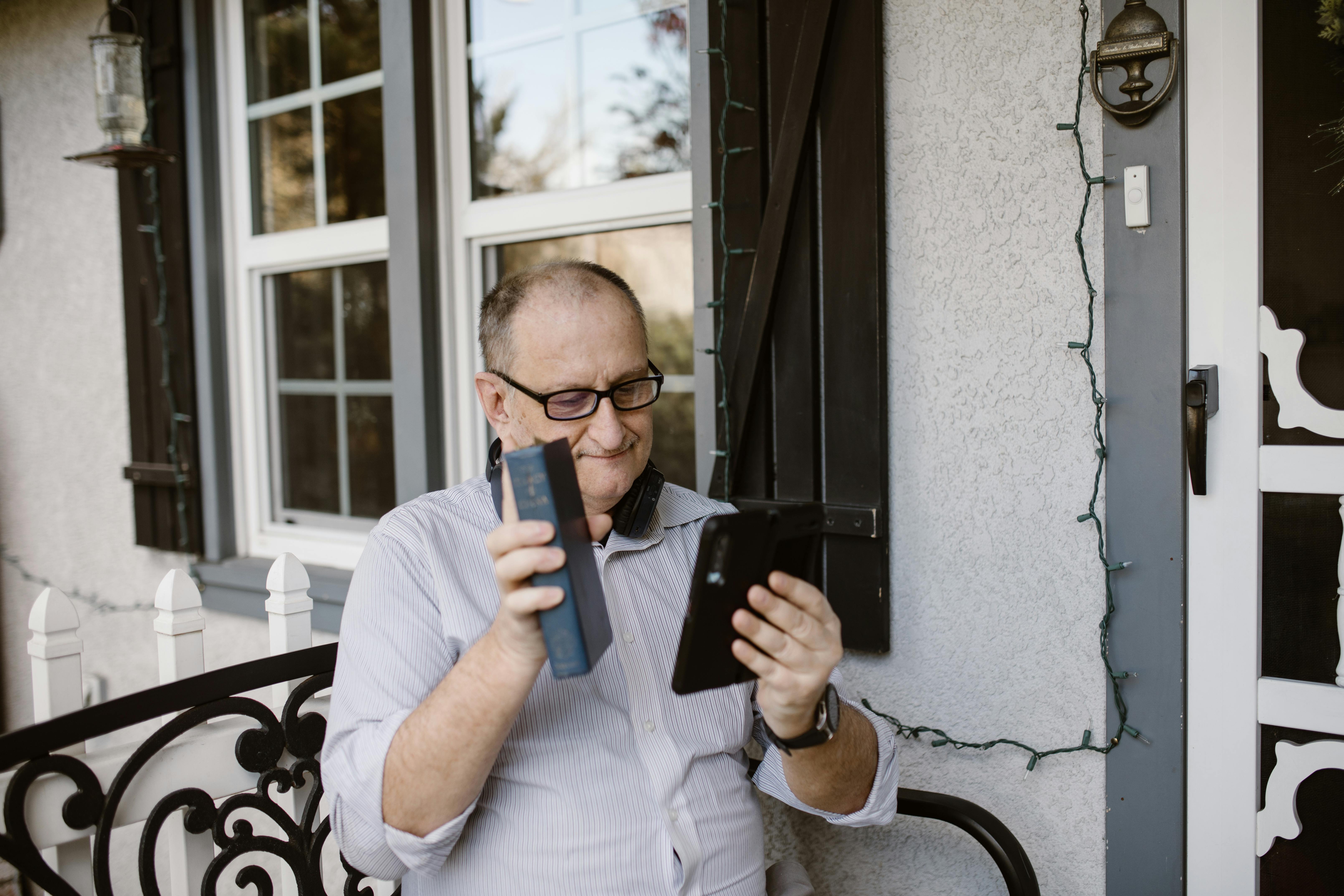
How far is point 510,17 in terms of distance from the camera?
2.49 metres

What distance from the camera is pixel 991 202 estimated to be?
1614 millimetres

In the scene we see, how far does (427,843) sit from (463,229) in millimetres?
1874

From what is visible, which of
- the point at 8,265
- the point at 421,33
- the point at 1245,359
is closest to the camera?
the point at 1245,359

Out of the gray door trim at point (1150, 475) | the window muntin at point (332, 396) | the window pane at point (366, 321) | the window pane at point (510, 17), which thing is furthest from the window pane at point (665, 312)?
the gray door trim at point (1150, 475)

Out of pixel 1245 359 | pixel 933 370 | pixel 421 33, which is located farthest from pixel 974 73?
pixel 421 33

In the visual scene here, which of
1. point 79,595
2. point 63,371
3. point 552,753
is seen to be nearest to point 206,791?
point 552,753

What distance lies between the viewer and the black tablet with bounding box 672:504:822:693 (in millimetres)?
915

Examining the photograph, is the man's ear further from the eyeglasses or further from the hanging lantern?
the hanging lantern

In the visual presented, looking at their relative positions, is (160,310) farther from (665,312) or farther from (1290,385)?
(1290,385)

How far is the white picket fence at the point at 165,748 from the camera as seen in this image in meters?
1.20

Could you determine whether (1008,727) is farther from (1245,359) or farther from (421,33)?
(421,33)

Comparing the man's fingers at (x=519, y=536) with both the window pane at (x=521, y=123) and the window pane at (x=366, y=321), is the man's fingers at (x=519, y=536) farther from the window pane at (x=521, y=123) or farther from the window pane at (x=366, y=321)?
the window pane at (x=366, y=321)

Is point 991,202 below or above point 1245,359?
above

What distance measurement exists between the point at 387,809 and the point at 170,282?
8.39ft
